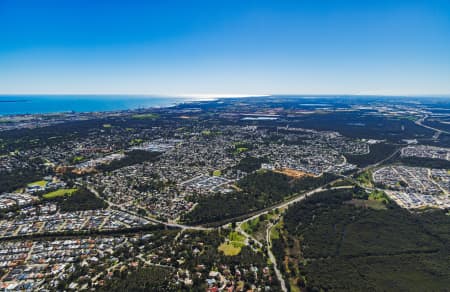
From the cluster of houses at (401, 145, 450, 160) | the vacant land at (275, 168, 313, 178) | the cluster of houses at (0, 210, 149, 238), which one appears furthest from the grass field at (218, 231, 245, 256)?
the cluster of houses at (401, 145, 450, 160)

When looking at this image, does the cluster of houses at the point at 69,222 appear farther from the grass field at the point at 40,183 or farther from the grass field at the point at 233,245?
the grass field at the point at 40,183

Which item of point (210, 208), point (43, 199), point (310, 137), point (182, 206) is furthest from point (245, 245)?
point (310, 137)

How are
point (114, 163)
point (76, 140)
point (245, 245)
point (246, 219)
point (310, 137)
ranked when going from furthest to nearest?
point (310, 137), point (76, 140), point (114, 163), point (246, 219), point (245, 245)

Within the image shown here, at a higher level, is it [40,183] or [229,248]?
[40,183]

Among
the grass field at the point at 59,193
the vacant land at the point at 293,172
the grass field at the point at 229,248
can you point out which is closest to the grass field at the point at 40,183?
the grass field at the point at 59,193

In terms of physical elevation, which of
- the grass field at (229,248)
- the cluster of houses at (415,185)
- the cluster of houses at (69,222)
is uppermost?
the cluster of houses at (69,222)

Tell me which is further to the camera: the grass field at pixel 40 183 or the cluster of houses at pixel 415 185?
the grass field at pixel 40 183

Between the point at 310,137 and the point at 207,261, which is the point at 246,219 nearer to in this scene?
the point at 207,261

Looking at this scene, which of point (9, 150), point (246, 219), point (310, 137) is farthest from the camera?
point (310, 137)

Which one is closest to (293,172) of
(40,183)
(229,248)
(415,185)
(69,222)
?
(415,185)

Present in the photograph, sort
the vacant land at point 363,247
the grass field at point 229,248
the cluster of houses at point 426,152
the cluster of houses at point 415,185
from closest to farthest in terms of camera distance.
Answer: the vacant land at point 363,247 → the grass field at point 229,248 → the cluster of houses at point 415,185 → the cluster of houses at point 426,152

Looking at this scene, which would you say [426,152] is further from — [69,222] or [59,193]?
[59,193]
